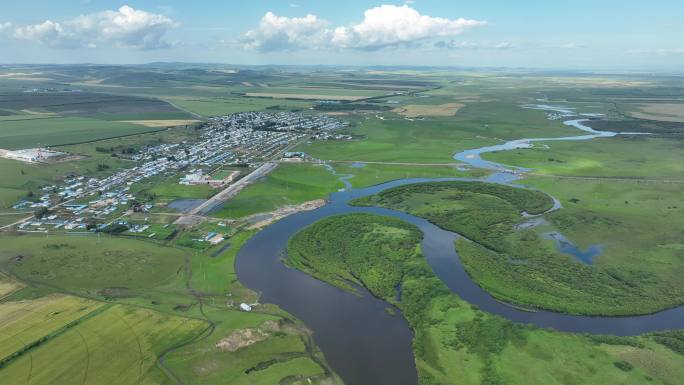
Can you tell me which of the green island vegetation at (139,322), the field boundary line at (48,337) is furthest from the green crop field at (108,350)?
the field boundary line at (48,337)

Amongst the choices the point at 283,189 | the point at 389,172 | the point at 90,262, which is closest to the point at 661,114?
the point at 389,172

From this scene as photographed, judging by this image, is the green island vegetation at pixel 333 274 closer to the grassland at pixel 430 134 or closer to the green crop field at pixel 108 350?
the green crop field at pixel 108 350

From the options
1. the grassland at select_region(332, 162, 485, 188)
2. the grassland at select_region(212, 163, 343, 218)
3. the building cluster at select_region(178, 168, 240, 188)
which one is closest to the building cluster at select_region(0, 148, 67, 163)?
the building cluster at select_region(178, 168, 240, 188)

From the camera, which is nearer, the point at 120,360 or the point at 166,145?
the point at 120,360

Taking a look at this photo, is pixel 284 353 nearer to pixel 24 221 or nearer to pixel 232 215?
pixel 232 215

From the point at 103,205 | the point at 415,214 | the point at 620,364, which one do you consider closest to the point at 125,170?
the point at 103,205

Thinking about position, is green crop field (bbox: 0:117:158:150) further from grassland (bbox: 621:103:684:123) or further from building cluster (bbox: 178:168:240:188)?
grassland (bbox: 621:103:684:123)

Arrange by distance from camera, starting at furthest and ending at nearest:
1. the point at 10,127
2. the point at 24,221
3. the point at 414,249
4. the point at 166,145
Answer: the point at 10,127
the point at 166,145
the point at 24,221
the point at 414,249
